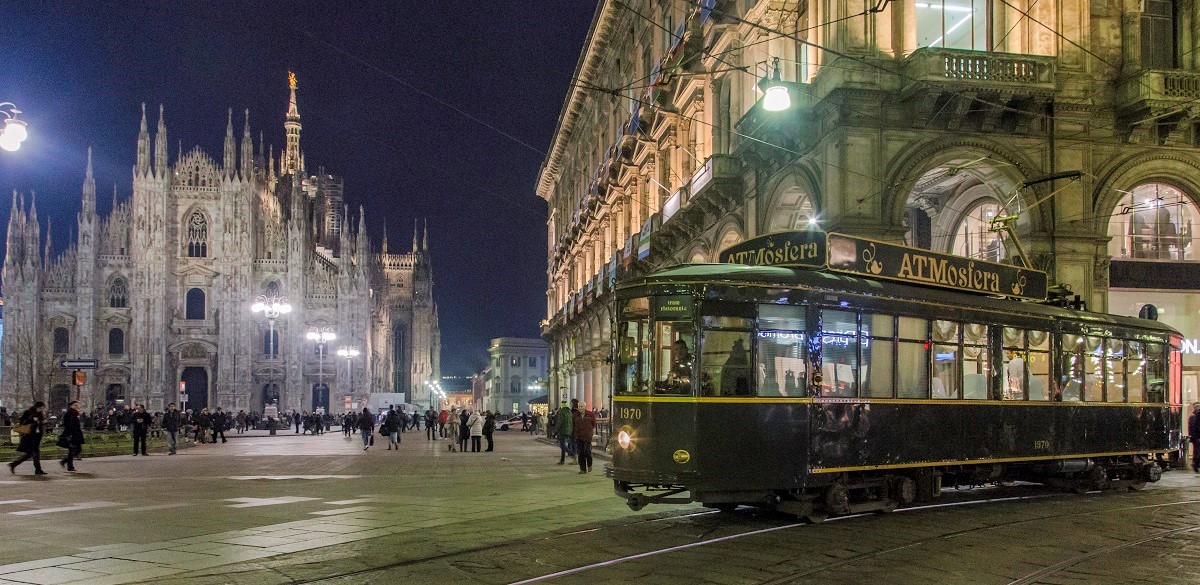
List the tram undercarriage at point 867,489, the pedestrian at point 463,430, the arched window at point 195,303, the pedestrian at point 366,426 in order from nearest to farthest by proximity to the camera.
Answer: the tram undercarriage at point 867,489 → the pedestrian at point 463,430 → the pedestrian at point 366,426 → the arched window at point 195,303

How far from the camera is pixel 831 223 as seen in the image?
20.7 metres

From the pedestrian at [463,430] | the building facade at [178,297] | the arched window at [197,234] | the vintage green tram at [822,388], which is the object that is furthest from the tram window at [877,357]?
the arched window at [197,234]

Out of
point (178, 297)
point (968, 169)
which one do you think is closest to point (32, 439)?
point (968, 169)

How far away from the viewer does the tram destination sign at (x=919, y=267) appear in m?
12.8

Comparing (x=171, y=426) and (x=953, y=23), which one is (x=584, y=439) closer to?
(x=953, y=23)

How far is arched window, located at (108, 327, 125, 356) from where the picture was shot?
A: 74.6 metres

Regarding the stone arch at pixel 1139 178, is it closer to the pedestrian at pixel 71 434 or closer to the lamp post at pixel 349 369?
the pedestrian at pixel 71 434

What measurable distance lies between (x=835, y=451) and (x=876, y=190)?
391 inches

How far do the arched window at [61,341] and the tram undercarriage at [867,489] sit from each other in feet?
234

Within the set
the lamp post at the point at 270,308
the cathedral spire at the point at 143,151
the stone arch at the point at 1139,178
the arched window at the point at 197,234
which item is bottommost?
the lamp post at the point at 270,308

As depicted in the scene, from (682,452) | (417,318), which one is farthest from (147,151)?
(682,452)

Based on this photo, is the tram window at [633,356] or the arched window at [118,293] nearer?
the tram window at [633,356]

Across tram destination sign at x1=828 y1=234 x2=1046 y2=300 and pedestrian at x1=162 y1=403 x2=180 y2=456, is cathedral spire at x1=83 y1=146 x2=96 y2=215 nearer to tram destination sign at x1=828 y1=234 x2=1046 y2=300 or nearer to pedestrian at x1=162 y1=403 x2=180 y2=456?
pedestrian at x1=162 y1=403 x2=180 y2=456

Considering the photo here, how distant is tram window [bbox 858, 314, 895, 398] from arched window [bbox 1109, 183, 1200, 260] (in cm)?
1339
